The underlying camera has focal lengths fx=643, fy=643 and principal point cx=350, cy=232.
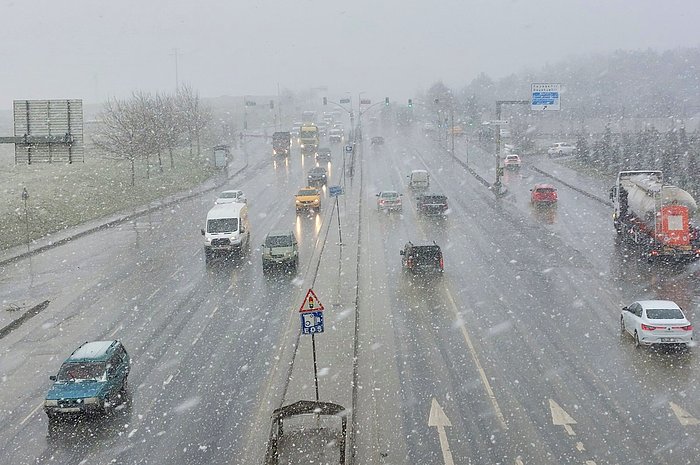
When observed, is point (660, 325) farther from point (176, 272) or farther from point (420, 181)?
point (420, 181)

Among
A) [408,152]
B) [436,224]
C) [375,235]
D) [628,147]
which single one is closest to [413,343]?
[375,235]

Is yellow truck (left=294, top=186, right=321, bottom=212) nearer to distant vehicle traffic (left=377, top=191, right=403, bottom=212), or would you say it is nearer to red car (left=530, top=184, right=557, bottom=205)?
distant vehicle traffic (left=377, top=191, right=403, bottom=212)

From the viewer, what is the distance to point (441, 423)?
566 inches

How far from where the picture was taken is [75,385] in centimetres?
1530

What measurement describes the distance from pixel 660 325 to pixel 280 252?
16245mm

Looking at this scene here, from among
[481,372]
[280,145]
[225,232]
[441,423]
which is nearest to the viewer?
[441,423]

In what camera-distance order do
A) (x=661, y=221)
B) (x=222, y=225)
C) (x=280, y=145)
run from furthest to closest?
(x=280, y=145) → (x=222, y=225) → (x=661, y=221)

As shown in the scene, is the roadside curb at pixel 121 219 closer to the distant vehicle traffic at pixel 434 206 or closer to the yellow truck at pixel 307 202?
the yellow truck at pixel 307 202

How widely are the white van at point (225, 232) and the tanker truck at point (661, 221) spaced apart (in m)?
19.6

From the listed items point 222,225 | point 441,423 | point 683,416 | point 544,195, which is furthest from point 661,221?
point 222,225

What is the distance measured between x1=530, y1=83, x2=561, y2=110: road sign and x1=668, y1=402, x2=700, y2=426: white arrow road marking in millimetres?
35688

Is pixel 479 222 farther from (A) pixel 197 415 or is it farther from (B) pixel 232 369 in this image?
(A) pixel 197 415

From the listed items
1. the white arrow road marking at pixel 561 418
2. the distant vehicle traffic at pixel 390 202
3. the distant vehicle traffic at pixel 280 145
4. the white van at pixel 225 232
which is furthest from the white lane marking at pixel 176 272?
the distant vehicle traffic at pixel 280 145

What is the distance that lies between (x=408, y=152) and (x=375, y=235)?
54491mm
